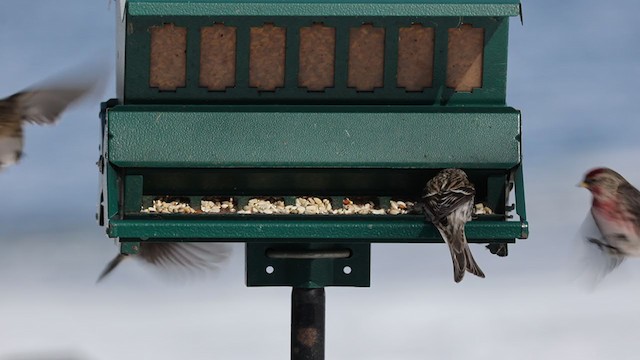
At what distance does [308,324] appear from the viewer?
26.2 feet

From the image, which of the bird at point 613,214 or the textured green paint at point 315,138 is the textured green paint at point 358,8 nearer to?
the textured green paint at point 315,138

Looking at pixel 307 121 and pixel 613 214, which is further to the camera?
pixel 613 214

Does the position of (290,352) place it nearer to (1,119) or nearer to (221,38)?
(221,38)

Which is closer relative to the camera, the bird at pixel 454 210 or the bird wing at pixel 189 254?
the bird at pixel 454 210

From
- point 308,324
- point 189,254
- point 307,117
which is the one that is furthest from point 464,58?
point 189,254

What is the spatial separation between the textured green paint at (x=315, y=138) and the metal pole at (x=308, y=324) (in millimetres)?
1040

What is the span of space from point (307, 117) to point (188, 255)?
1.94 m

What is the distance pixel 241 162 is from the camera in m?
7.26

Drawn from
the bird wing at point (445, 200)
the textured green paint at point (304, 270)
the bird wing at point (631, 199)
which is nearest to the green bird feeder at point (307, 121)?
the bird wing at point (445, 200)

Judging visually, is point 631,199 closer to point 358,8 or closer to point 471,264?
point 471,264

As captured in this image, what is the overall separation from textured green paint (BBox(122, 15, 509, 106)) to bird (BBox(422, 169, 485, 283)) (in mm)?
535

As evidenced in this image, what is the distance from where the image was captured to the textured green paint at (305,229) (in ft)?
22.8

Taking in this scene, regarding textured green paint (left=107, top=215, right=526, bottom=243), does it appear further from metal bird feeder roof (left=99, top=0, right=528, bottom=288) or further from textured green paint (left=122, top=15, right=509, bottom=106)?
textured green paint (left=122, top=15, right=509, bottom=106)

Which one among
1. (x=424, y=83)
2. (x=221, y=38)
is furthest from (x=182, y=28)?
(x=424, y=83)
